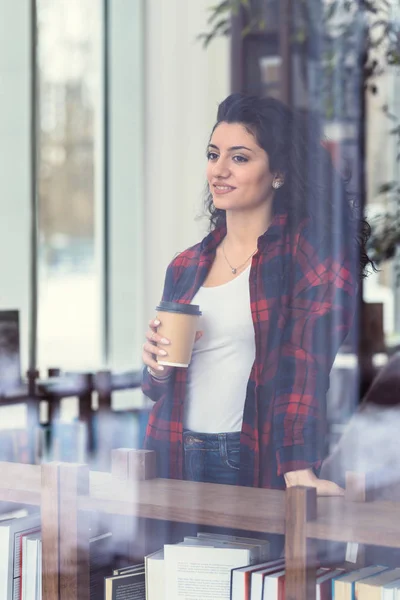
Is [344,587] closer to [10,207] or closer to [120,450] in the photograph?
[120,450]

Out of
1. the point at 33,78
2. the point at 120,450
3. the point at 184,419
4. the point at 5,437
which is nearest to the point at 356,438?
the point at 184,419

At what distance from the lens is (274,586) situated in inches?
45.5

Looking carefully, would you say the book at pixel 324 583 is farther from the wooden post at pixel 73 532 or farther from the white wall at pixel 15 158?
the white wall at pixel 15 158

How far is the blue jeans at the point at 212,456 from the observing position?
138 cm

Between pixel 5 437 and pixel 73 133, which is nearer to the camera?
pixel 5 437

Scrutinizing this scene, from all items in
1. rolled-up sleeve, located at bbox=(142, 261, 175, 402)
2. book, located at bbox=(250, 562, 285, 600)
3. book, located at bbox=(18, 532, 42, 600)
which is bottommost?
book, located at bbox=(18, 532, 42, 600)

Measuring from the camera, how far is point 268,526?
1.18m

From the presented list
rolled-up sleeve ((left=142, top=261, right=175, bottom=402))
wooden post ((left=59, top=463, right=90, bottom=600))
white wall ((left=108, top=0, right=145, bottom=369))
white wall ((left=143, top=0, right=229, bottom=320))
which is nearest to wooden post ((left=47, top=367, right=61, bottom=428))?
white wall ((left=108, top=0, right=145, bottom=369))

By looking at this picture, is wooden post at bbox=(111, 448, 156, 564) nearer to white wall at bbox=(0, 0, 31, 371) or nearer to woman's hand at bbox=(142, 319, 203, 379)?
woman's hand at bbox=(142, 319, 203, 379)

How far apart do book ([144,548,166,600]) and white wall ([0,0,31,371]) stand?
Answer: 749 mm

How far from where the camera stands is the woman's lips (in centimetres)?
141

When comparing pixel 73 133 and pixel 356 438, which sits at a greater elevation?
pixel 73 133

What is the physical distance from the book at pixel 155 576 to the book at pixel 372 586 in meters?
0.28

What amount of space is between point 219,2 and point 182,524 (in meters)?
1.16
